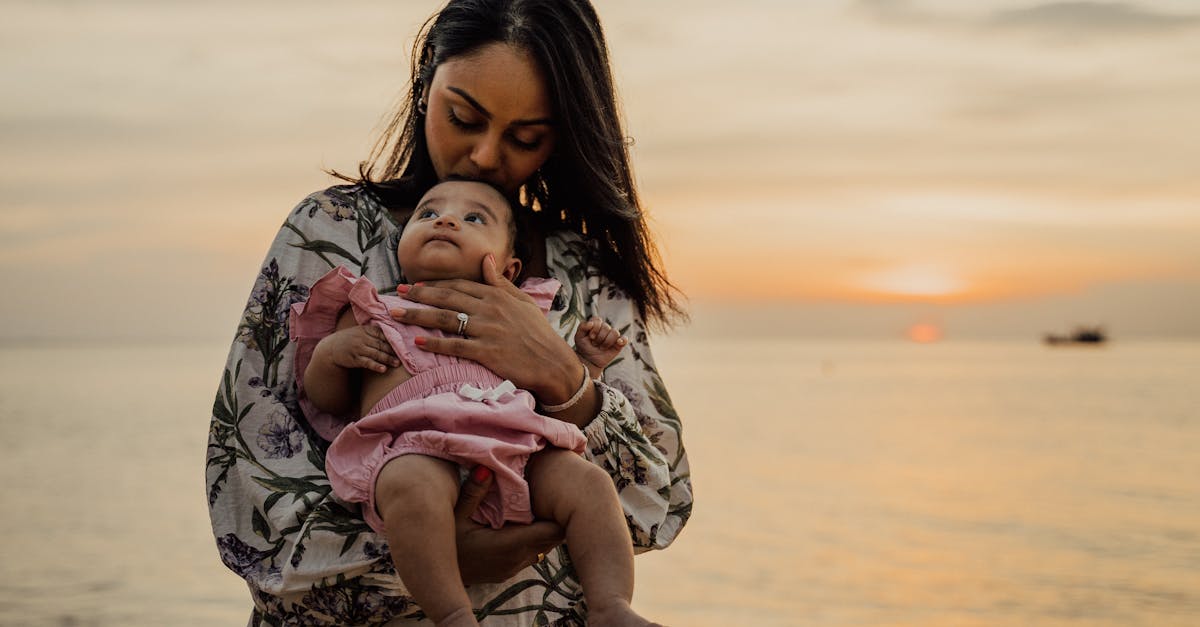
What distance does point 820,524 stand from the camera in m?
12.5

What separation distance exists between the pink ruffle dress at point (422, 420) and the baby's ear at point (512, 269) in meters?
0.34

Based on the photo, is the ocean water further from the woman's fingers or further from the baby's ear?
the woman's fingers

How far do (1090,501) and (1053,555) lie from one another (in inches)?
148

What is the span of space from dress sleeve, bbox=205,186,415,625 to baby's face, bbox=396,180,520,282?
135mm

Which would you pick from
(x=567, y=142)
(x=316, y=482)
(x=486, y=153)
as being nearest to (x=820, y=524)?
(x=567, y=142)

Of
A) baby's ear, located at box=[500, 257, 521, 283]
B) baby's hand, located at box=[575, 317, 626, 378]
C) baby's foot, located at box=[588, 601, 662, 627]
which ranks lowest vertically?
baby's foot, located at box=[588, 601, 662, 627]

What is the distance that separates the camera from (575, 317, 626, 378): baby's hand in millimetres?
2711

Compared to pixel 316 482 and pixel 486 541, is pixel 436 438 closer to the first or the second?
pixel 486 541

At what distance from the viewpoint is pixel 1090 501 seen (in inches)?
589

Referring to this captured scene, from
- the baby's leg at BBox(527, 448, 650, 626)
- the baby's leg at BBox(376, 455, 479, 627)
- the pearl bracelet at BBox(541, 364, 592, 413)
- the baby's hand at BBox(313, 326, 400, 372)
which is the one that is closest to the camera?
the baby's leg at BBox(376, 455, 479, 627)

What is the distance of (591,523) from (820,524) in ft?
34.9

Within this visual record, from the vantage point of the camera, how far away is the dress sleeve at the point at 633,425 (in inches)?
101

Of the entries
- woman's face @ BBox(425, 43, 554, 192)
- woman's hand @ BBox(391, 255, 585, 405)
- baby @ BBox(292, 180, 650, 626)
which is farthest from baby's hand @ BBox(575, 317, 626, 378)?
woman's face @ BBox(425, 43, 554, 192)

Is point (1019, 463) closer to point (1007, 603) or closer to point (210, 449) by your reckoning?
point (1007, 603)
